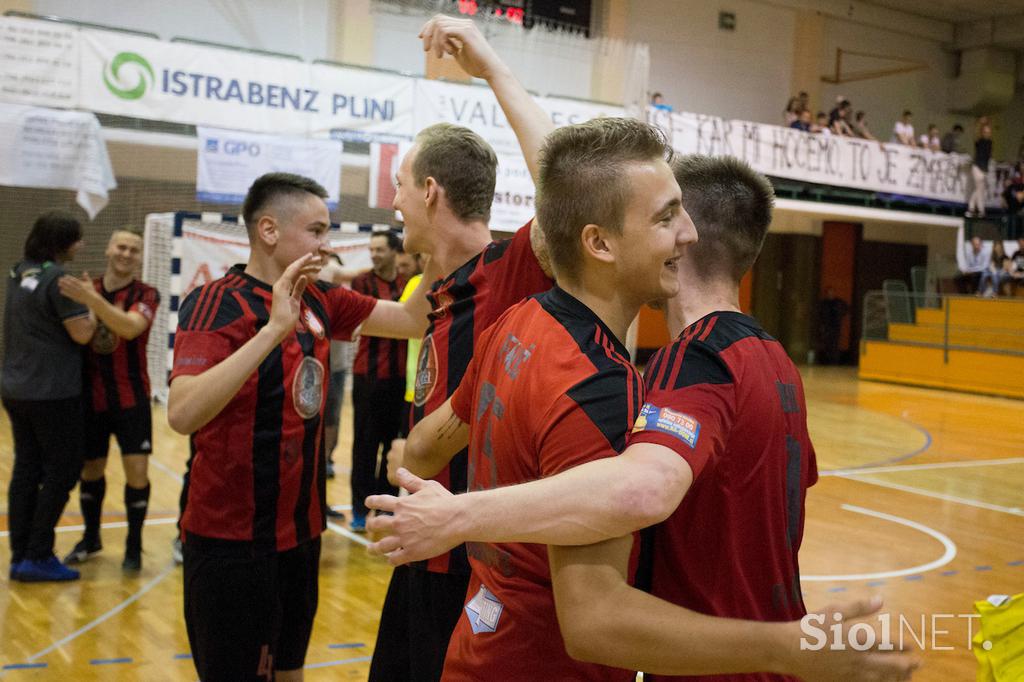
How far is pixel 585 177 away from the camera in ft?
5.15

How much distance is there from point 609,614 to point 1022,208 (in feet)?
76.7

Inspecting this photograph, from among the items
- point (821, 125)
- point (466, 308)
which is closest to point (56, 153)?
point (466, 308)

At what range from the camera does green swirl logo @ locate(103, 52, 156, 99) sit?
10.1 meters

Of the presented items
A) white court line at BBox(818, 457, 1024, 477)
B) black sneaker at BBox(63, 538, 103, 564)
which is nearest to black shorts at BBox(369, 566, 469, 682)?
black sneaker at BBox(63, 538, 103, 564)

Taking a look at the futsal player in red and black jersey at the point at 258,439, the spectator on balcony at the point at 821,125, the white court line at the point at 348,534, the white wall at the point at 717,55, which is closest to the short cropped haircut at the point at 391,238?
the white court line at the point at 348,534

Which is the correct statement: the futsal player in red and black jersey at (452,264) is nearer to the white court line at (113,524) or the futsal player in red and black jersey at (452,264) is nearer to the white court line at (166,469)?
the white court line at (113,524)

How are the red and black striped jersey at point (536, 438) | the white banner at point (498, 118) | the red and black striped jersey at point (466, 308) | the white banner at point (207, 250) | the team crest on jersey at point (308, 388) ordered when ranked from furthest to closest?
the white banner at point (498, 118)
the white banner at point (207, 250)
the team crest on jersey at point (308, 388)
the red and black striped jersey at point (466, 308)
the red and black striped jersey at point (536, 438)

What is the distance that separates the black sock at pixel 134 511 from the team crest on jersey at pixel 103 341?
841 mm

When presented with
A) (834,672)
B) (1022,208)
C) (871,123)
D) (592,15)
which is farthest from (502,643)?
(871,123)

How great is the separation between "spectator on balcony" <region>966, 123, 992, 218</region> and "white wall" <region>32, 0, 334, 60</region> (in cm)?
1544

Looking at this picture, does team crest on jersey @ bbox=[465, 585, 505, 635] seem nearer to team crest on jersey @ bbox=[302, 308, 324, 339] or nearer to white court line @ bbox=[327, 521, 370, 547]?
team crest on jersey @ bbox=[302, 308, 324, 339]

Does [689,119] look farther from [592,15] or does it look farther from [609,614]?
[609,614]

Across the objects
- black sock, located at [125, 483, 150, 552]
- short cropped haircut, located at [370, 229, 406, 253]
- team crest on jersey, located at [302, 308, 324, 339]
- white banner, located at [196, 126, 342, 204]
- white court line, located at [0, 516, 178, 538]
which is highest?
white banner, located at [196, 126, 342, 204]

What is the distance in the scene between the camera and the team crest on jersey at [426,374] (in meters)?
2.59
